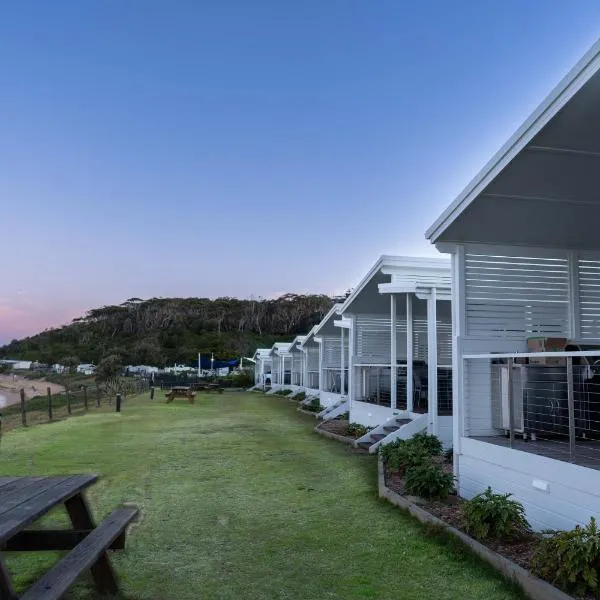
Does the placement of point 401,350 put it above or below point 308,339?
below

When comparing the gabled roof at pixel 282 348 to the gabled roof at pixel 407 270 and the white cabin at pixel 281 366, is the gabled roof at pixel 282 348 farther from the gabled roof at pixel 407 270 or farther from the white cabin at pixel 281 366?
the gabled roof at pixel 407 270

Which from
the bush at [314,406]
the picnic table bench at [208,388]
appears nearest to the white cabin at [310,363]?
the bush at [314,406]

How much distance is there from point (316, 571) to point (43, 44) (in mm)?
12886

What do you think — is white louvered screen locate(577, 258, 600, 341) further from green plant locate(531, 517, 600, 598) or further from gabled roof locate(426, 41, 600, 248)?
green plant locate(531, 517, 600, 598)

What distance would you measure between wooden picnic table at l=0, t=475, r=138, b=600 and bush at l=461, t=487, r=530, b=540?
2852 mm

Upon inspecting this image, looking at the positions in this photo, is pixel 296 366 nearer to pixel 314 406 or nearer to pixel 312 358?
pixel 312 358

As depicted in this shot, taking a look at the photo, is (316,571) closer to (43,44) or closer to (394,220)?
(43,44)

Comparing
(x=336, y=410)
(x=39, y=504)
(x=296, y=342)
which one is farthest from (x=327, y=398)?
(x=39, y=504)

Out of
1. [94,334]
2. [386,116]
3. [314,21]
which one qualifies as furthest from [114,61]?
[94,334]

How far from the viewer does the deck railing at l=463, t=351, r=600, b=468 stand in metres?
5.69

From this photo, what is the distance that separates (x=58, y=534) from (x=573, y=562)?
3448 mm

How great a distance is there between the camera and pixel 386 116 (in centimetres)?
1528

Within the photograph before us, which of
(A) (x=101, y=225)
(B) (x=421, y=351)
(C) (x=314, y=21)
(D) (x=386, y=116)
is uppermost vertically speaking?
(C) (x=314, y=21)

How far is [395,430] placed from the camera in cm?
1138
